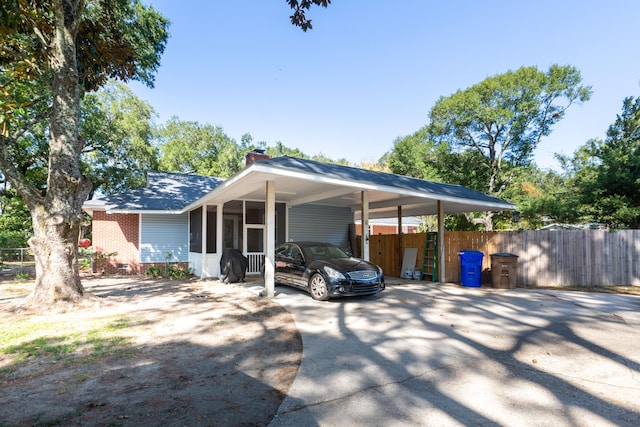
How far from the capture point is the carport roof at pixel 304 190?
716 centimetres

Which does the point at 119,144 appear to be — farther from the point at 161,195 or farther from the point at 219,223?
the point at 219,223

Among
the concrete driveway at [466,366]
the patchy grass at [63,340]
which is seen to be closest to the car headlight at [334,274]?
the concrete driveway at [466,366]

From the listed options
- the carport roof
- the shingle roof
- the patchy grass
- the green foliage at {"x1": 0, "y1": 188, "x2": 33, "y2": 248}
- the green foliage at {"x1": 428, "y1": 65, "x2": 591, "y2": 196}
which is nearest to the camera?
the patchy grass

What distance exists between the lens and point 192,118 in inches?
1444

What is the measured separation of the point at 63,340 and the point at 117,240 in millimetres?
9687

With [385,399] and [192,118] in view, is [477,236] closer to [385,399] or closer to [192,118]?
[385,399]

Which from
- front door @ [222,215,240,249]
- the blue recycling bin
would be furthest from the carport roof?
the blue recycling bin

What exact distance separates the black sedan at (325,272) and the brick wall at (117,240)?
7.89m

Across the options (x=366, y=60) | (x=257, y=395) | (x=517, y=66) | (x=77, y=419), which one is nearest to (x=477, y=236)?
(x=366, y=60)

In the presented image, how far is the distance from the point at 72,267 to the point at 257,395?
6532mm

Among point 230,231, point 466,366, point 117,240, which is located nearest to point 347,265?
point 466,366

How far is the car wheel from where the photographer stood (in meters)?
7.31

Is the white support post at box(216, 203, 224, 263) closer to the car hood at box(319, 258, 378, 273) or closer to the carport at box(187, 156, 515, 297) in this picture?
the carport at box(187, 156, 515, 297)

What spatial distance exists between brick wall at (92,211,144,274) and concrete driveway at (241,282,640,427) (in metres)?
9.93
